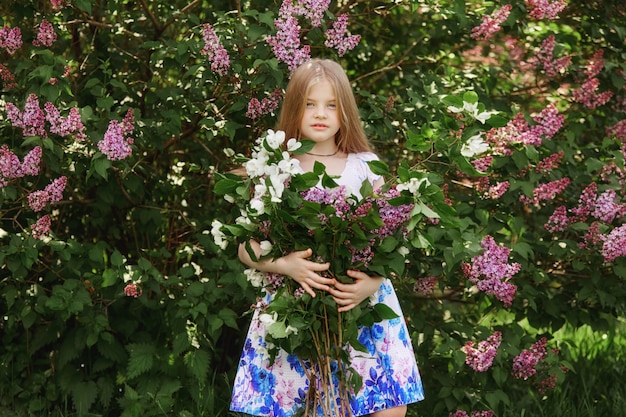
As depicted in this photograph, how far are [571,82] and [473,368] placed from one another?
1.27 meters

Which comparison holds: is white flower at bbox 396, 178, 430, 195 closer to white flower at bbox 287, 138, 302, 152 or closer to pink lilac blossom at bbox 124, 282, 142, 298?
white flower at bbox 287, 138, 302, 152

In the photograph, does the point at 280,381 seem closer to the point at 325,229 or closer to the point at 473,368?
the point at 325,229

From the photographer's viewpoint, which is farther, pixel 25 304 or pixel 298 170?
pixel 25 304

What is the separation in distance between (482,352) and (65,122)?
1657mm

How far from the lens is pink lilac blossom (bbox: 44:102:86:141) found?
2.90 meters

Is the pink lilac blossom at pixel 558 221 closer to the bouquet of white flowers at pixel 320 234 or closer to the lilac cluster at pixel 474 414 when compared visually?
the lilac cluster at pixel 474 414

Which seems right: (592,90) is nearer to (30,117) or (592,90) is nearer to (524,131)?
(524,131)

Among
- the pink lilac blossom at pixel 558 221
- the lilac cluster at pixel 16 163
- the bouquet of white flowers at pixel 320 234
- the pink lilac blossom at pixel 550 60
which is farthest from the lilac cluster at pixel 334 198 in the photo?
the pink lilac blossom at pixel 550 60

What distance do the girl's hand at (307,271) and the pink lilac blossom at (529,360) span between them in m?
1.30

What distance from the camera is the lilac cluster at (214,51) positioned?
9.66 feet

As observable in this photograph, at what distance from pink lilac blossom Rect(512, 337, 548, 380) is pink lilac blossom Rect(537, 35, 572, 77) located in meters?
1.08

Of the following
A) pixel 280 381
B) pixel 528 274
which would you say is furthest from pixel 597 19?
pixel 280 381

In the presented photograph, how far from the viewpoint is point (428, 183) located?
2.25 metres

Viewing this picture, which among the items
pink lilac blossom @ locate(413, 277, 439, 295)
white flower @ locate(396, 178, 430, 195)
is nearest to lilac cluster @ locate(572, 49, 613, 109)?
pink lilac blossom @ locate(413, 277, 439, 295)
